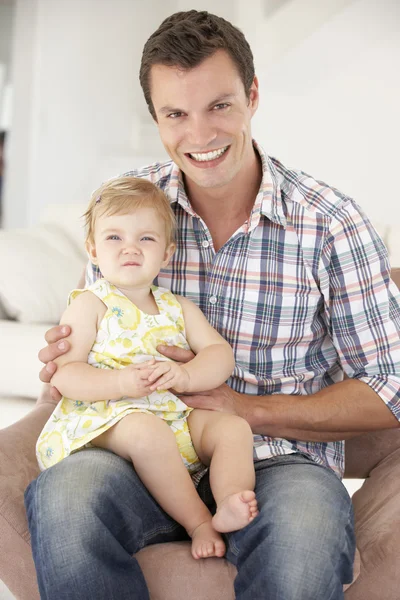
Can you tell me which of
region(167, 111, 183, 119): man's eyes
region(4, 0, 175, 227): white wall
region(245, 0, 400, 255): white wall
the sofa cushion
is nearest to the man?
region(167, 111, 183, 119): man's eyes

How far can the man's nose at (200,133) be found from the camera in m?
1.49

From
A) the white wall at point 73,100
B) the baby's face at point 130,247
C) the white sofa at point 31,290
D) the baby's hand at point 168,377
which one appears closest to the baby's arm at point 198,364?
the baby's hand at point 168,377

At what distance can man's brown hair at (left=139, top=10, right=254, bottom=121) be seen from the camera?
1459 millimetres

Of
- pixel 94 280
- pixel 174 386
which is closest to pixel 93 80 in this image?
pixel 94 280

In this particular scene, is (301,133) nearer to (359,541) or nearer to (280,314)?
(280,314)

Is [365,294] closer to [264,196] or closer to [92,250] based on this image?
[264,196]

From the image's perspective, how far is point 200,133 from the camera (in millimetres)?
1490

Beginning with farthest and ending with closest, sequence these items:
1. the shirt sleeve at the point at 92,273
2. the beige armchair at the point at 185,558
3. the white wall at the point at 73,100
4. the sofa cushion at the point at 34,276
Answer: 1. the white wall at the point at 73,100
2. the sofa cushion at the point at 34,276
3. the shirt sleeve at the point at 92,273
4. the beige armchair at the point at 185,558

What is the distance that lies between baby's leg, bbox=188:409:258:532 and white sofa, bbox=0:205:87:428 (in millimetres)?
1503

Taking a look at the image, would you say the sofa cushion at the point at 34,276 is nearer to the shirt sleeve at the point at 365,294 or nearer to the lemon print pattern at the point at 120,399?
the lemon print pattern at the point at 120,399

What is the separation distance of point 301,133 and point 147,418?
3961 mm

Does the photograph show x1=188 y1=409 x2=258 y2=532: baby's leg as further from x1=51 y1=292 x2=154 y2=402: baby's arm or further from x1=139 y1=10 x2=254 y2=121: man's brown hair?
x1=139 y1=10 x2=254 y2=121: man's brown hair

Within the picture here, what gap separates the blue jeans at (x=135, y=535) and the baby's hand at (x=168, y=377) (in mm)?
150

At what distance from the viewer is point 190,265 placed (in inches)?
61.6
